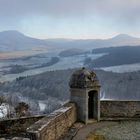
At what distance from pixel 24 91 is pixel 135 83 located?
3258cm

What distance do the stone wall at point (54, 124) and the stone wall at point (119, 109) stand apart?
7.33 feet

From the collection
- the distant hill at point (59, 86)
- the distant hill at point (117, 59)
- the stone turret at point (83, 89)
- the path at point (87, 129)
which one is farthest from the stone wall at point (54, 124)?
the distant hill at point (117, 59)

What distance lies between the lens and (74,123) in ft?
65.3

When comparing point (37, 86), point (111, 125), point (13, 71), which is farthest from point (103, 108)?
point (13, 71)

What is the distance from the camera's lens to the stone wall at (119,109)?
2162cm

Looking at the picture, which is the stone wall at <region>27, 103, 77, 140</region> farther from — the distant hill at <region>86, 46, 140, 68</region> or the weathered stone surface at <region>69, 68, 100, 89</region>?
the distant hill at <region>86, 46, 140, 68</region>

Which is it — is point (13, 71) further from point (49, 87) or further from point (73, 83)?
point (73, 83)

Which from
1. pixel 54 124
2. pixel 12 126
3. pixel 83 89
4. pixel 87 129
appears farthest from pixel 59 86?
pixel 54 124

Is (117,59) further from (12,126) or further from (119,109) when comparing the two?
(12,126)

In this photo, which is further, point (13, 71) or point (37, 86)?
point (13, 71)

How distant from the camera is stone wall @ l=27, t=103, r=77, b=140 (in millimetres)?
13430

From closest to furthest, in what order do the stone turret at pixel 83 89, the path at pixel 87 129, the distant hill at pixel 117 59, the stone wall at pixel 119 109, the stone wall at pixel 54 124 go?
the stone wall at pixel 54 124 → the path at pixel 87 129 → the stone turret at pixel 83 89 → the stone wall at pixel 119 109 → the distant hill at pixel 117 59

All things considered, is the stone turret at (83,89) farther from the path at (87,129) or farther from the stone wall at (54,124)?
the path at (87,129)

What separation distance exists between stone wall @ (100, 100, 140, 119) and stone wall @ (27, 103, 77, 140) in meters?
2.23
